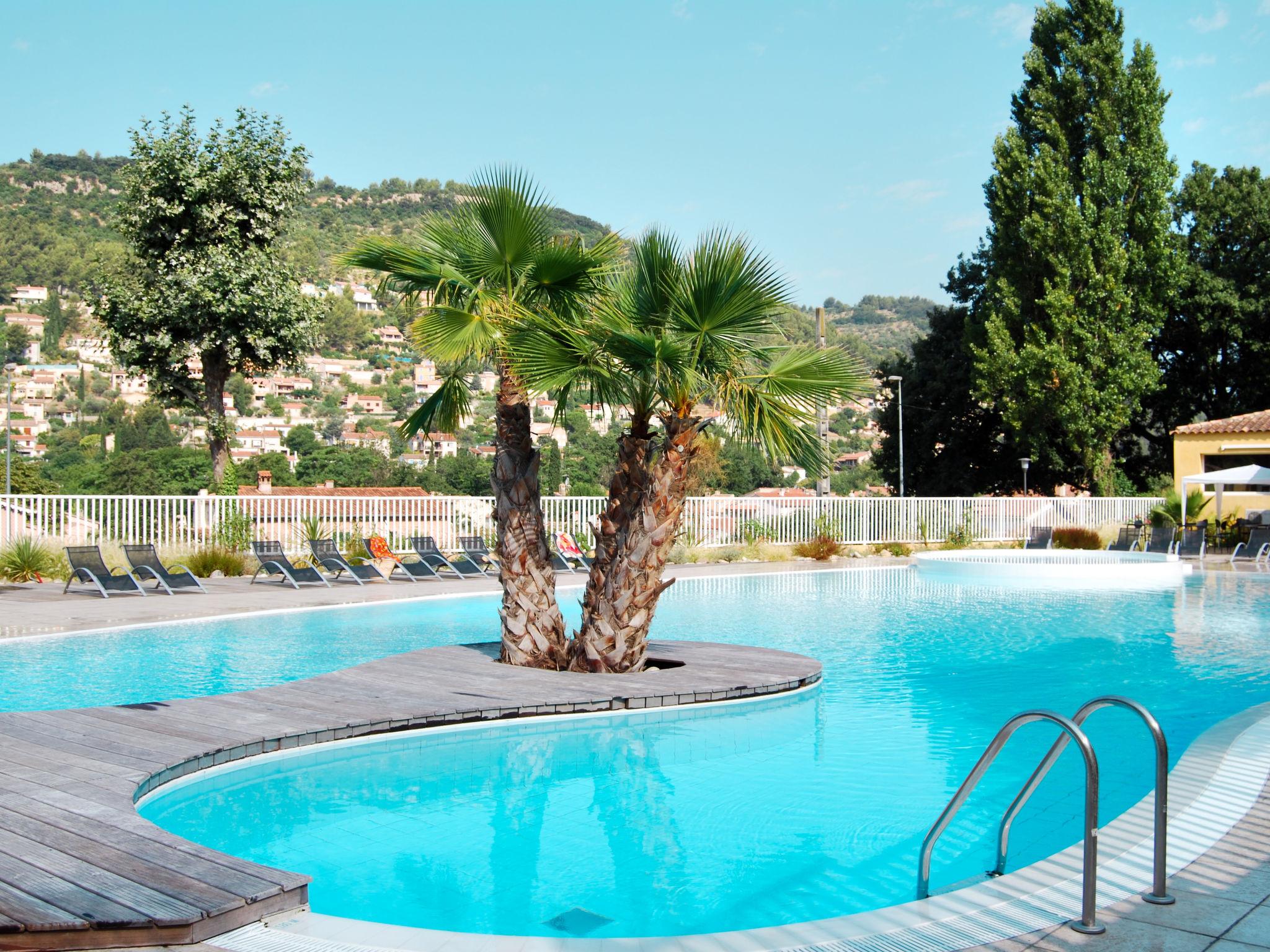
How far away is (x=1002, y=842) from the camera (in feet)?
14.6

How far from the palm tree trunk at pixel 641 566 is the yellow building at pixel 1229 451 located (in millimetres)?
26656

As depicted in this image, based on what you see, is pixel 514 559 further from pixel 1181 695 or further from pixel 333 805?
pixel 1181 695

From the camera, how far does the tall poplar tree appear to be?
33.1 m

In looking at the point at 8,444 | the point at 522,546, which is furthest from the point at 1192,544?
the point at 8,444

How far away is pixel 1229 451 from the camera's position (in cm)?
3155

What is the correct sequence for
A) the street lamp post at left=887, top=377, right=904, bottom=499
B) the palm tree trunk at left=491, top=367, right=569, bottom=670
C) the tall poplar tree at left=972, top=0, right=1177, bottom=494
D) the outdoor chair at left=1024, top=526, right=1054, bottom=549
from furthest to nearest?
Answer: the street lamp post at left=887, top=377, right=904, bottom=499
the tall poplar tree at left=972, top=0, right=1177, bottom=494
the outdoor chair at left=1024, top=526, right=1054, bottom=549
the palm tree trunk at left=491, top=367, right=569, bottom=670

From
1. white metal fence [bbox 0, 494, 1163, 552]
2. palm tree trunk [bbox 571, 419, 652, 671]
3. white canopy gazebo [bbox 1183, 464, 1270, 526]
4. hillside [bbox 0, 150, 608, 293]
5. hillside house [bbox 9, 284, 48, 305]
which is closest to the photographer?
palm tree trunk [bbox 571, 419, 652, 671]

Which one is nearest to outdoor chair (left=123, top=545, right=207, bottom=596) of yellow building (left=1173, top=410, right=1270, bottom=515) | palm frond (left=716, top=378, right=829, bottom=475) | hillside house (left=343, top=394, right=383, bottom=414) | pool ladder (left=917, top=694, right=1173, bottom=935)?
palm frond (left=716, top=378, right=829, bottom=475)

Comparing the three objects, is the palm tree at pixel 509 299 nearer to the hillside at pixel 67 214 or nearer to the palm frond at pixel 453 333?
the palm frond at pixel 453 333

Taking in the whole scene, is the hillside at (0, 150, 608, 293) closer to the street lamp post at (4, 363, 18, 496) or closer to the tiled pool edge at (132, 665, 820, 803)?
the street lamp post at (4, 363, 18, 496)

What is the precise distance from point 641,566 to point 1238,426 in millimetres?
29294

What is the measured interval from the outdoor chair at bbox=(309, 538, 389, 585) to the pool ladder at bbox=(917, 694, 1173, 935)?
14.3 metres

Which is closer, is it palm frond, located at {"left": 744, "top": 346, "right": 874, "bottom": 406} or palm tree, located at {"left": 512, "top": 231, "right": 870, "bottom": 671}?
palm tree, located at {"left": 512, "top": 231, "right": 870, "bottom": 671}

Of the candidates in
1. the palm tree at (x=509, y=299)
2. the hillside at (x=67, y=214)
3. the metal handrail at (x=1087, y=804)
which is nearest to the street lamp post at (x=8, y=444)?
the palm tree at (x=509, y=299)
